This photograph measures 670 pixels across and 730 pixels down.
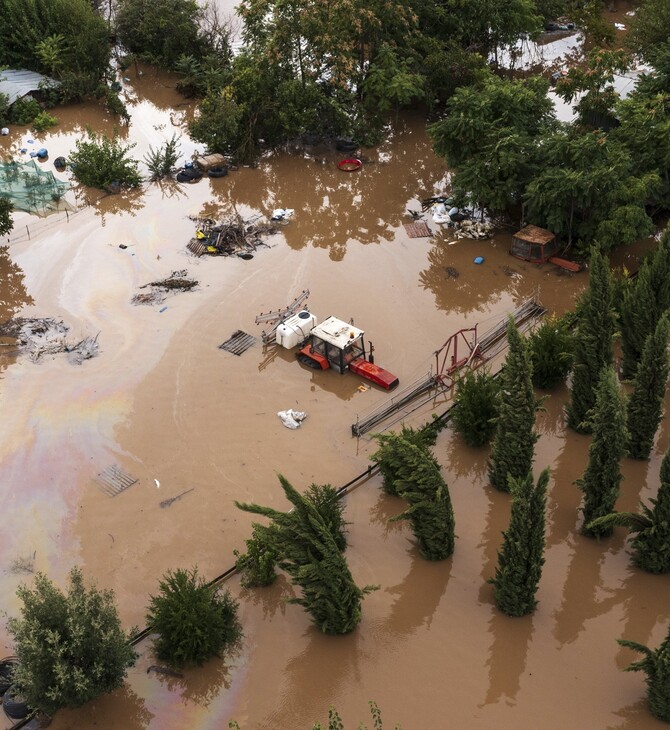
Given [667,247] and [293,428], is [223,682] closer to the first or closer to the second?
[293,428]

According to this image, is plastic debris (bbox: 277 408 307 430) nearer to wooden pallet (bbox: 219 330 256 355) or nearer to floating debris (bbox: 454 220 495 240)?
wooden pallet (bbox: 219 330 256 355)

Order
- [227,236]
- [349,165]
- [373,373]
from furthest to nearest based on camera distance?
[349,165] → [227,236] → [373,373]

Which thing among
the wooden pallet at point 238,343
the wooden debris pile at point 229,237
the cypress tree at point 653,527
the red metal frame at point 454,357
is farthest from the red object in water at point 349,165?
the cypress tree at point 653,527

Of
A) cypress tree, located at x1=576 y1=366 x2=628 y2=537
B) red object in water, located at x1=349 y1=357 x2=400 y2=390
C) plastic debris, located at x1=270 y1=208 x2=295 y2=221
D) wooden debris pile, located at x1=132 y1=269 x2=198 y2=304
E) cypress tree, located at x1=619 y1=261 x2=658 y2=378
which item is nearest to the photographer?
cypress tree, located at x1=576 y1=366 x2=628 y2=537

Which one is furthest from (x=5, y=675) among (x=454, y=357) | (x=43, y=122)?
(x=43, y=122)

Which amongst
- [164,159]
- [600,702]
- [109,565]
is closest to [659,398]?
[600,702]

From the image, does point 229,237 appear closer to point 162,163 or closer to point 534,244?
point 162,163

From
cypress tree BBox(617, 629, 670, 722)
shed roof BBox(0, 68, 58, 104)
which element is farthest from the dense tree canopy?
cypress tree BBox(617, 629, 670, 722)
